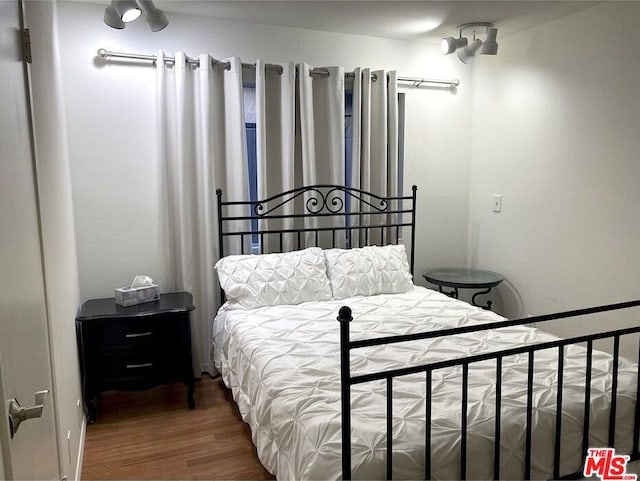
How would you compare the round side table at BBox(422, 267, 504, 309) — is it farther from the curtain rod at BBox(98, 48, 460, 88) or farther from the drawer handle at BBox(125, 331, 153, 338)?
the drawer handle at BBox(125, 331, 153, 338)

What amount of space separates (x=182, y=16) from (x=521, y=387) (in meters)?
2.86

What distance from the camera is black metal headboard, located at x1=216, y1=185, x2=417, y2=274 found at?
11.0ft

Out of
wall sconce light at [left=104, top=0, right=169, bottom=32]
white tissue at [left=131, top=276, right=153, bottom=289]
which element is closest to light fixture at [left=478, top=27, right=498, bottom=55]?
wall sconce light at [left=104, top=0, right=169, bottom=32]

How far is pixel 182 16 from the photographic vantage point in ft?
10.4

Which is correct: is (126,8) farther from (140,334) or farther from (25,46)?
(140,334)

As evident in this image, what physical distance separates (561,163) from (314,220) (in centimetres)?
168

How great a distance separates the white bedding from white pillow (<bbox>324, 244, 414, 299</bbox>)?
1.87 ft

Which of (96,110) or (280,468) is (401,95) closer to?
(96,110)

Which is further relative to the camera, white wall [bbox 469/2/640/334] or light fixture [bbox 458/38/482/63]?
light fixture [bbox 458/38/482/63]

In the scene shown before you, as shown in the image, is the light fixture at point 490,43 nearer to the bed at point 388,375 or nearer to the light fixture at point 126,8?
the bed at point 388,375

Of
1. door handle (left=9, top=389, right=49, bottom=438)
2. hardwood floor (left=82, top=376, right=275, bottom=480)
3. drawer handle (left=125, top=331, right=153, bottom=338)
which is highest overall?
door handle (left=9, top=389, right=49, bottom=438)

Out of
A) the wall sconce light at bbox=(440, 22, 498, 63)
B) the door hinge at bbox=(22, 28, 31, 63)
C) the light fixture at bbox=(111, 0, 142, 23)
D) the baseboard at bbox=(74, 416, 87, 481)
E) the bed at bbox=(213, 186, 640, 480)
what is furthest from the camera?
the wall sconce light at bbox=(440, 22, 498, 63)

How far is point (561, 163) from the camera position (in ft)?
10.8

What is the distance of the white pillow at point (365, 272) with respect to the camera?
323 centimetres
